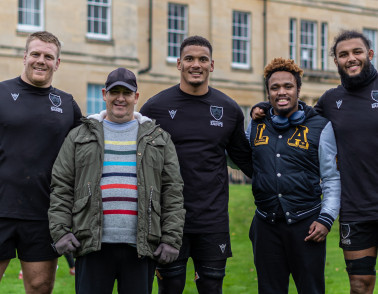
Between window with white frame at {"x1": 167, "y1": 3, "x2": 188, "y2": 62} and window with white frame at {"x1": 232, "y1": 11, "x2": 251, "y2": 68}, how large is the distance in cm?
298

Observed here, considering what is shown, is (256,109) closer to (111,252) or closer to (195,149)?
(195,149)

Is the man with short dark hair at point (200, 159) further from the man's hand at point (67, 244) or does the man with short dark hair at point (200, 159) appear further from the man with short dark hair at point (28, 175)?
the man's hand at point (67, 244)

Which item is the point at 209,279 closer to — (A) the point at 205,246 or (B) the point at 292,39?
(A) the point at 205,246

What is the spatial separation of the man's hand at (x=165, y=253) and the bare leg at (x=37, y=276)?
3.87 ft

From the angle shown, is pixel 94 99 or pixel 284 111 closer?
pixel 284 111

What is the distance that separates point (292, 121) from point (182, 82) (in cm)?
113

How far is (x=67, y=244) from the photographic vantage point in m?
5.29

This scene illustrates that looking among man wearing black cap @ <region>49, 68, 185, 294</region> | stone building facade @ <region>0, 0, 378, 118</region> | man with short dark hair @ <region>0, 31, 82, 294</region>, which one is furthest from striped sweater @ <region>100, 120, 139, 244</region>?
stone building facade @ <region>0, 0, 378, 118</region>

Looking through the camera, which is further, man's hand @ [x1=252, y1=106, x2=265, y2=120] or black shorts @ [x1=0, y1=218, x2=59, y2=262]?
man's hand @ [x1=252, y1=106, x2=265, y2=120]

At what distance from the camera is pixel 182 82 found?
21.1 ft

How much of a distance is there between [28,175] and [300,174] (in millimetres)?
2454

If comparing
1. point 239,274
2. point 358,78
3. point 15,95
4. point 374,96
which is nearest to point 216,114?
point 358,78

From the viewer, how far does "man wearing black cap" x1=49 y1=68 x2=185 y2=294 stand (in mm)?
5387

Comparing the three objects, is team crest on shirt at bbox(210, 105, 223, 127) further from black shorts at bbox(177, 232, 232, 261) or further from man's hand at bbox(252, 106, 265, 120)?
black shorts at bbox(177, 232, 232, 261)
